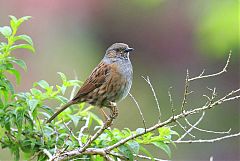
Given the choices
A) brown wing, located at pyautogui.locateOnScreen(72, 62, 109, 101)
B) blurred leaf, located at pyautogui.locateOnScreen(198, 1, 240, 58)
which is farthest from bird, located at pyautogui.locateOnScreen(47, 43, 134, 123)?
blurred leaf, located at pyautogui.locateOnScreen(198, 1, 240, 58)

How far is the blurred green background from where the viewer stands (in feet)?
32.0

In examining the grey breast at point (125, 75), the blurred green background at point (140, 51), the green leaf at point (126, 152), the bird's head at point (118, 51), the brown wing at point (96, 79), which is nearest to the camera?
the green leaf at point (126, 152)

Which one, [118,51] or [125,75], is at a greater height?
[118,51]

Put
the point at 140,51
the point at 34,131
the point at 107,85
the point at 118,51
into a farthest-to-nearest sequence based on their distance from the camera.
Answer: the point at 140,51 → the point at 118,51 → the point at 107,85 → the point at 34,131

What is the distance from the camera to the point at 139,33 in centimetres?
1132

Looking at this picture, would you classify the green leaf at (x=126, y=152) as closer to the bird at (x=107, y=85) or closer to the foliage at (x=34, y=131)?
the foliage at (x=34, y=131)

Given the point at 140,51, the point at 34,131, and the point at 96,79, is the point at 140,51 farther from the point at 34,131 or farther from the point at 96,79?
the point at 34,131

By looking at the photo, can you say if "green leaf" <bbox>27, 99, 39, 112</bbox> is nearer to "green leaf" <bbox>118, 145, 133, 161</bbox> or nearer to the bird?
"green leaf" <bbox>118, 145, 133, 161</bbox>

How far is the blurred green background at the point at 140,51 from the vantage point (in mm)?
9758

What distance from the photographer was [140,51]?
11.4 metres

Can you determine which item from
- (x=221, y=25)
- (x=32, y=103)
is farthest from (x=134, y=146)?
(x=221, y=25)

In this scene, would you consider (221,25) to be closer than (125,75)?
No

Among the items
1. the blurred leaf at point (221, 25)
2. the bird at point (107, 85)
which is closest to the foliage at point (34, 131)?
the bird at point (107, 85)

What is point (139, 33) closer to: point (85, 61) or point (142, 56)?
point (142, 56)
